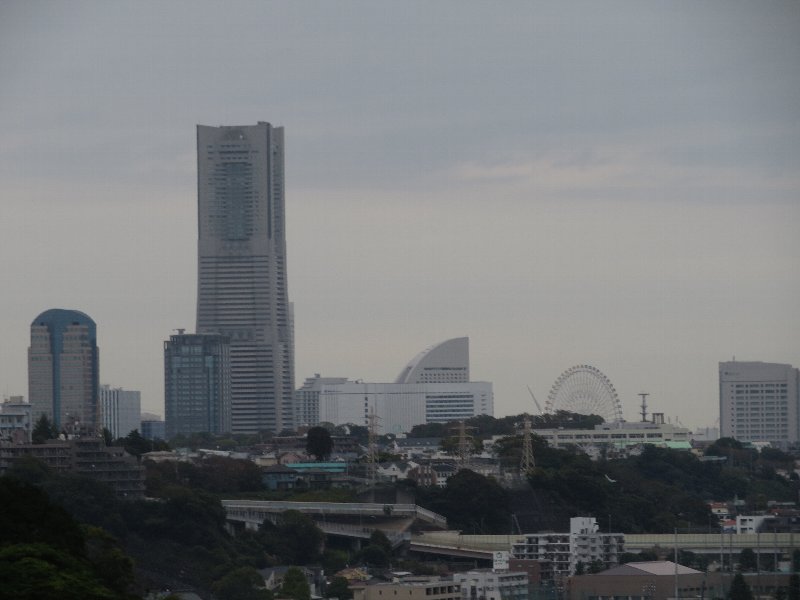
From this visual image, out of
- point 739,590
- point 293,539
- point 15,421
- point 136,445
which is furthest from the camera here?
point 15,421

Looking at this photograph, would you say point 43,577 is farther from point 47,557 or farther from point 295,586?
point 295,586

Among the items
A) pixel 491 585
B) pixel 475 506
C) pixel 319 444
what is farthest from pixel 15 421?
pixel 491 585

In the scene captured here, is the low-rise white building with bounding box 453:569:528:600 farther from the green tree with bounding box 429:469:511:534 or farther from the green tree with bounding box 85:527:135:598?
the green tree with bounding box 85:527:135:598

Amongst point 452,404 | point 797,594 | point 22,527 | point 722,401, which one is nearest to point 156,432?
point 452,404

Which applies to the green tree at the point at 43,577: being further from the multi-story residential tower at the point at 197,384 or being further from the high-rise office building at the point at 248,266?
the high-rise office building at the point at 248,266

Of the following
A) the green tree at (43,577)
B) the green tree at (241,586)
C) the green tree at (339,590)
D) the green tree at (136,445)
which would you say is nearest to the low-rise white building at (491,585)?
the green tree at (339,590)

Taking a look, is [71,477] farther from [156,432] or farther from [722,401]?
[722,401]

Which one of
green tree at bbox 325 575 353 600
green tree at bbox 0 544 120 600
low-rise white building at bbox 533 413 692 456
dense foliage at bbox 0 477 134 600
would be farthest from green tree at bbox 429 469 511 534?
green tree at bbox 0 544 120 600

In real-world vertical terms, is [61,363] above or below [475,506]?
above
